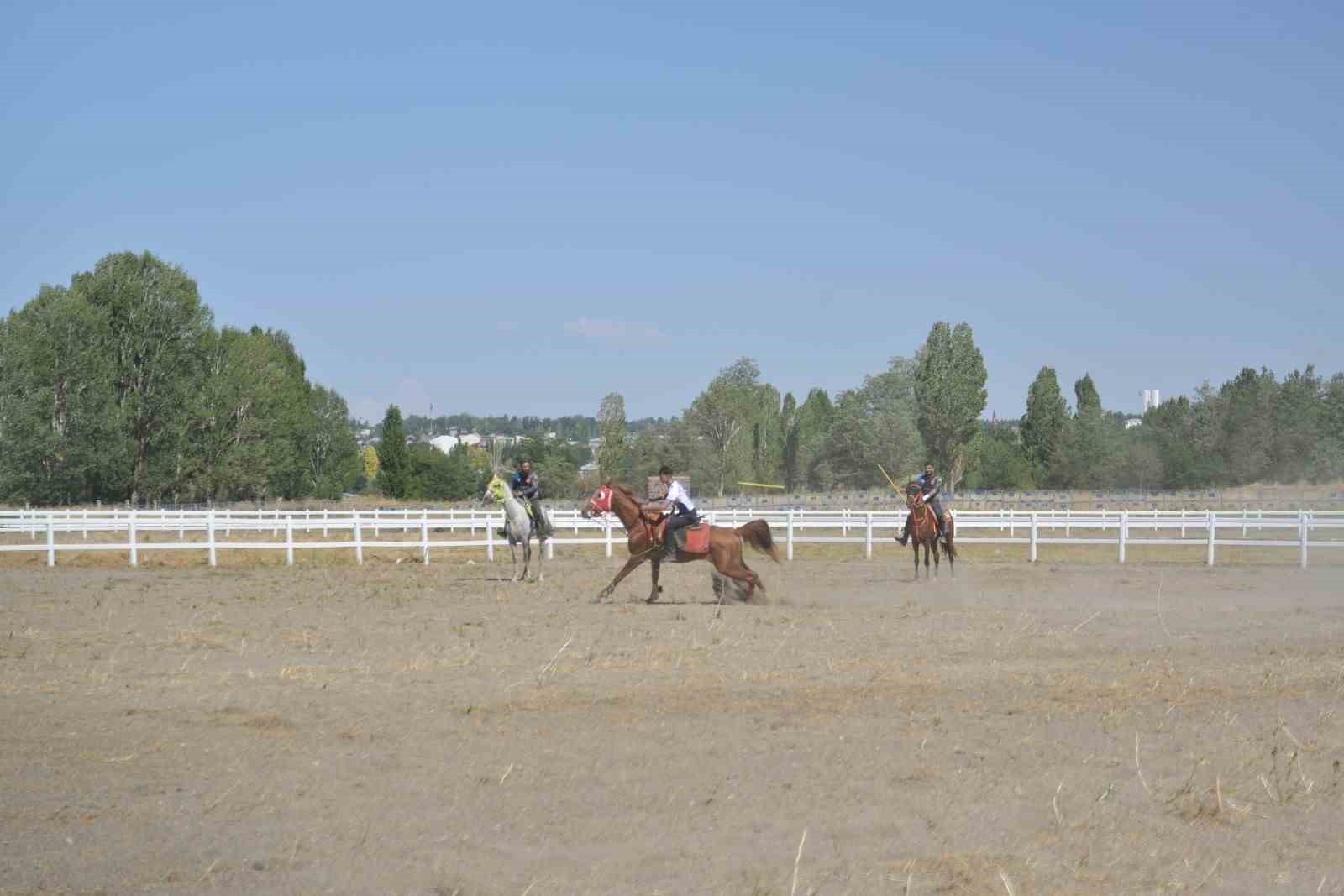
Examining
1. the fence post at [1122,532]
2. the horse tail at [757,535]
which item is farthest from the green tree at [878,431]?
the horse tail at [757,535]

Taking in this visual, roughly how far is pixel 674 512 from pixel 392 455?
7522 centimetres

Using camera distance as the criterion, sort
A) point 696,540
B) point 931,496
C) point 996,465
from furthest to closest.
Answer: point 996,465 < point 931,496 < point 696,540

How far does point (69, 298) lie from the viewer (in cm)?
5856

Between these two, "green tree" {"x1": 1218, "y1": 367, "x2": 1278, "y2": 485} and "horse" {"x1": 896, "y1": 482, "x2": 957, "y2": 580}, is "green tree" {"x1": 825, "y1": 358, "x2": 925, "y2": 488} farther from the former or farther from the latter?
"horse" {"x1": 896, "y1": 482, "x2": 957, "y2": 580}

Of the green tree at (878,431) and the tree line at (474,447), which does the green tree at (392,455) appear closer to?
the tree line at (474,447)

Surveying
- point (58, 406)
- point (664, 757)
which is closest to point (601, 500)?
point (664, 757)

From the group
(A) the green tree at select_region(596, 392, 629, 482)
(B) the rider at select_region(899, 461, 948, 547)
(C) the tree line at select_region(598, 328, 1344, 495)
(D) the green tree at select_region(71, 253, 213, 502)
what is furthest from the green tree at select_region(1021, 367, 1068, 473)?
(B) the rider at select_region(899, 461, 948, 547)

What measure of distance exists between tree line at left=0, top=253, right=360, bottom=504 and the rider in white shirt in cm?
4434

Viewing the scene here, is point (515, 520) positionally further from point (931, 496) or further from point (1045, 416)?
point (1045, 416)

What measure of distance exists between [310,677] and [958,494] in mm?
65044

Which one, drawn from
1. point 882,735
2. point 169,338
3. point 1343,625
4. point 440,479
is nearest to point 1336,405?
point 440,479

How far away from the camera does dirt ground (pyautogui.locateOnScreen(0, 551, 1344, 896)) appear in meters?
6.86

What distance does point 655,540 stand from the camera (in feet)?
62.0

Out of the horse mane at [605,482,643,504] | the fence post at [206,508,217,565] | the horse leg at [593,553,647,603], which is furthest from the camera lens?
the fence post at [206,508,217,565]
